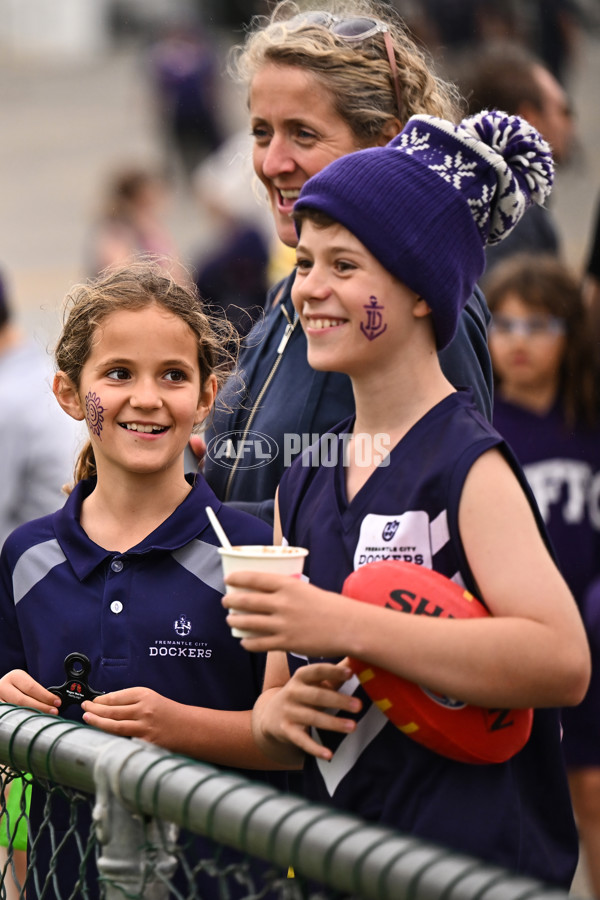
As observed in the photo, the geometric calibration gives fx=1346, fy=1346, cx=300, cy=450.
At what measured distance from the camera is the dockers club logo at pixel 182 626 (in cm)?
276

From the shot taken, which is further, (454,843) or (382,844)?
(454,843)

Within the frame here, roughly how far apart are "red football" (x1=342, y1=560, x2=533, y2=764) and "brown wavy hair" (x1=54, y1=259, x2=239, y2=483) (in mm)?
914

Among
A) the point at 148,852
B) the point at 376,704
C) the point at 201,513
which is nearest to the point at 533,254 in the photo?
the point at 201,513

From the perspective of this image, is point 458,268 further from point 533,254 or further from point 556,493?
point 533,254

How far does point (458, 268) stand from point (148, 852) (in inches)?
47.0

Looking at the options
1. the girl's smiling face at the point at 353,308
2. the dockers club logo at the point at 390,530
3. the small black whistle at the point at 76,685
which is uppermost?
the girl's smiling face at the point at 353,308

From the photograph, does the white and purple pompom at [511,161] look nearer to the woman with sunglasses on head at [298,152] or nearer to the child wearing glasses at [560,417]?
the woman with sunglasses on head at [298,152]

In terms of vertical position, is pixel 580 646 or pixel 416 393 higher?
pixel 416 393

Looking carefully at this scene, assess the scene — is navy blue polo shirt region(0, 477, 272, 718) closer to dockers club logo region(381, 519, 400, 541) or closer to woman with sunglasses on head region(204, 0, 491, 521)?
woman with sunglasses on head region(204, 0, 491, 521)

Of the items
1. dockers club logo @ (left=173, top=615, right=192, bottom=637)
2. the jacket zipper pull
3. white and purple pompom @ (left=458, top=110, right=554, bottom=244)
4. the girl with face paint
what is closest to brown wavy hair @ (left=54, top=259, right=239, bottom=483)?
the girl with face paint

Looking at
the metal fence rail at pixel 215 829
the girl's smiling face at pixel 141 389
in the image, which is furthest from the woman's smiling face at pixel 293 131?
the metal fence rail at pixel 215 829

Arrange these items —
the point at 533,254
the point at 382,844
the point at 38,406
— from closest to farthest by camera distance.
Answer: the point at 382,844
the point at 533,254
the point at 38,406

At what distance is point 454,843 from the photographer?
2273 mm

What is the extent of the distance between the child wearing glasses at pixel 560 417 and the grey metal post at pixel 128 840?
2.77 meters
